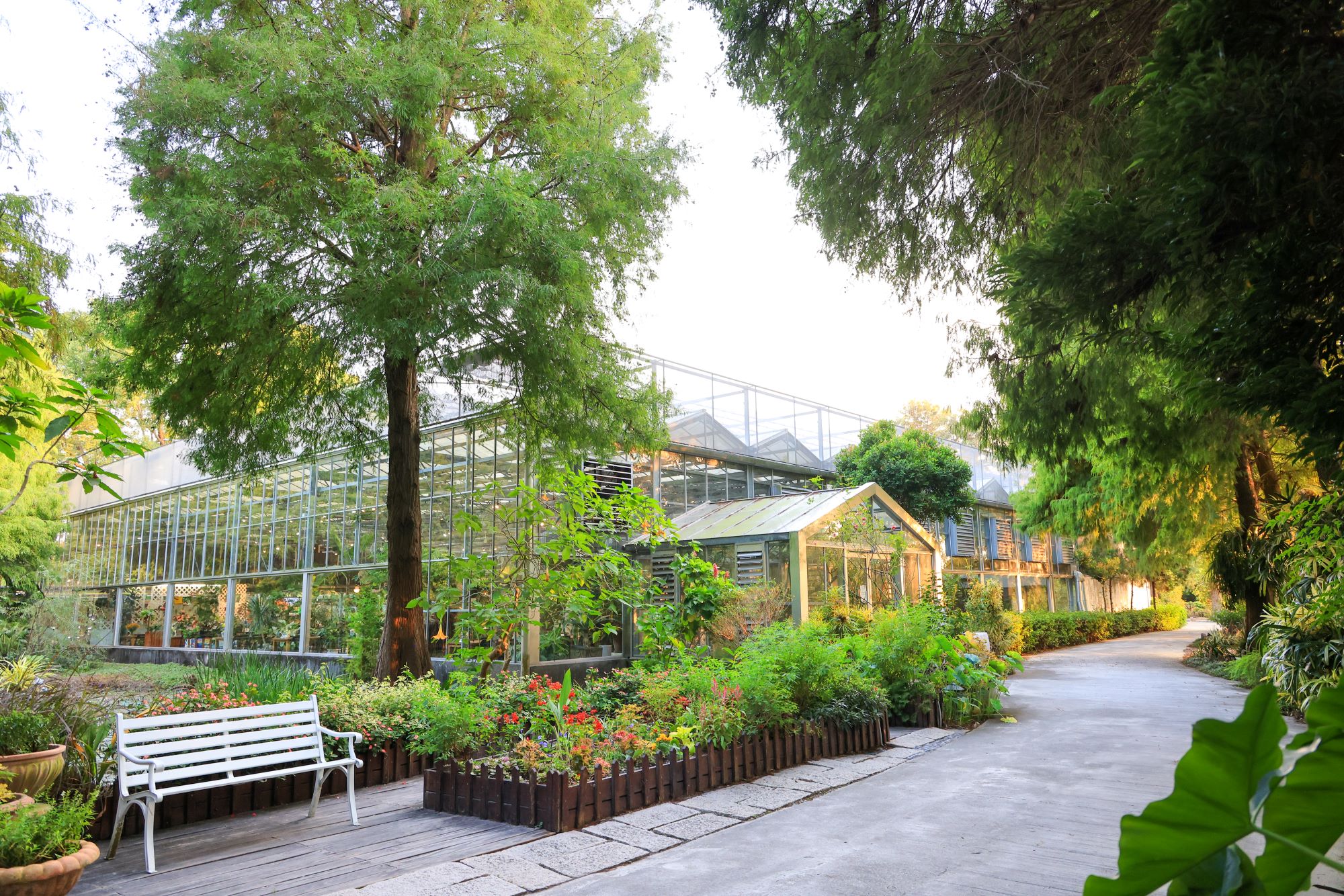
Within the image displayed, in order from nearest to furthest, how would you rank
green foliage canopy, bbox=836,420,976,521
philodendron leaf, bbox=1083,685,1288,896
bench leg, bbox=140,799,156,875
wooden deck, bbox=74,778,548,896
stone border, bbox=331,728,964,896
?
philodendron leaf, bbox=1083,685,1288,896, stone border, bbox=331,728,964,896, wooden deck, bbox=74,778,548,896, bench leg, bbox=140,799,156,875, green foliage canopy, bbox=836,420,976,521

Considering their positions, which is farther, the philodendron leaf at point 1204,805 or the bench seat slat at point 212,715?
the bench seat slat at point 212,715

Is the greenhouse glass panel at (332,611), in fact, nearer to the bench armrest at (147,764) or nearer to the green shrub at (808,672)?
the green shrub at (808,672)

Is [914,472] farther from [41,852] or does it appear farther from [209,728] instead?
[41,852]

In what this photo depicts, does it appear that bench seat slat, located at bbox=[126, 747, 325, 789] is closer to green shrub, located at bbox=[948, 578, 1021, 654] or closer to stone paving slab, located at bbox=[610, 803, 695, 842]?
stone paving slab, located at bbox=[610, 803, 695, 842]

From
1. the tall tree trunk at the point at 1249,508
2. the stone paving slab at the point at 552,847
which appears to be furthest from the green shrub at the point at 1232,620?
the stone paving slab at the point at 552,847

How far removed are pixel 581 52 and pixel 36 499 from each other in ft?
65.1

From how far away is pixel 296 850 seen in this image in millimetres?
4965

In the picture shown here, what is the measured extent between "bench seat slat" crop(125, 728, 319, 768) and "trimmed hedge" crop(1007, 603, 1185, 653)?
53.5 feet

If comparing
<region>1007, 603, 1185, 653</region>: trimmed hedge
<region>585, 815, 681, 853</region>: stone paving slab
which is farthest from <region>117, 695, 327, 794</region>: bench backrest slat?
<region>1007, 603, 1185, 653</region>: trimmed hedge

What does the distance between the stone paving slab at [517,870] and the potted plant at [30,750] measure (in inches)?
96.8

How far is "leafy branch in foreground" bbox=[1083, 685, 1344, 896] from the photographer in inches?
37.4

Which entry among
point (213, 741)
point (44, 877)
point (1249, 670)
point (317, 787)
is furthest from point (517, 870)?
point (1249, 670)

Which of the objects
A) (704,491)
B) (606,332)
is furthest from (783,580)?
(606,332)

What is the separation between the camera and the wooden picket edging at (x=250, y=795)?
17.5ft
